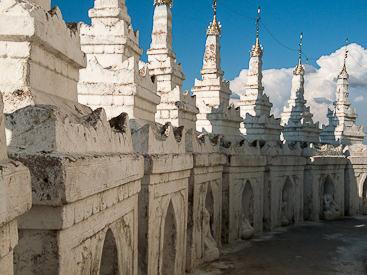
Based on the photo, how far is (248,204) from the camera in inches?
567

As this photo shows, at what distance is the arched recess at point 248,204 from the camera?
14.4 meters

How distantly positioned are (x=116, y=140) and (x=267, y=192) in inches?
445

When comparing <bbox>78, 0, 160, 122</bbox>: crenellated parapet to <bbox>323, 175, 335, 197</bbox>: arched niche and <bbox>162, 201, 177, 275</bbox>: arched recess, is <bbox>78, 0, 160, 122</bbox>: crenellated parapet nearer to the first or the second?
<bbox>162, 201, 177, 275</bbox>: arched recess

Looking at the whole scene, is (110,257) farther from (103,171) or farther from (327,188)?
(327,188)

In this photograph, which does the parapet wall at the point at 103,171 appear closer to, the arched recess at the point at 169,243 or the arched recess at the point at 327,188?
the arched recess at the point at 169,243

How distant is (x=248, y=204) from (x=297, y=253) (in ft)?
8.70

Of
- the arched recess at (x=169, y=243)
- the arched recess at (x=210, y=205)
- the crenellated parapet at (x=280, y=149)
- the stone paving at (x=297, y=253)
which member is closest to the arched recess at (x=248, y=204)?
the stone paving at (x=297, y=253)

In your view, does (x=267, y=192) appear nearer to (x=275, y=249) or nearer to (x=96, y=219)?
(x=275, y=249)

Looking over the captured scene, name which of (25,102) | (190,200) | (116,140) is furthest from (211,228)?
(25,102)

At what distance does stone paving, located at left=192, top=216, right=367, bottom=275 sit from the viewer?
10.6m

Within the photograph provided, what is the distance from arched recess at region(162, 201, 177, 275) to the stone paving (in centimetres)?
168

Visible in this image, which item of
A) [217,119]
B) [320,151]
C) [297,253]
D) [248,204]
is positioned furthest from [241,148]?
[320,151]

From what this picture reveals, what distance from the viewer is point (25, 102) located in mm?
5090

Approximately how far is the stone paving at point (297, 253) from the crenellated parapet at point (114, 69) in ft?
14.5
